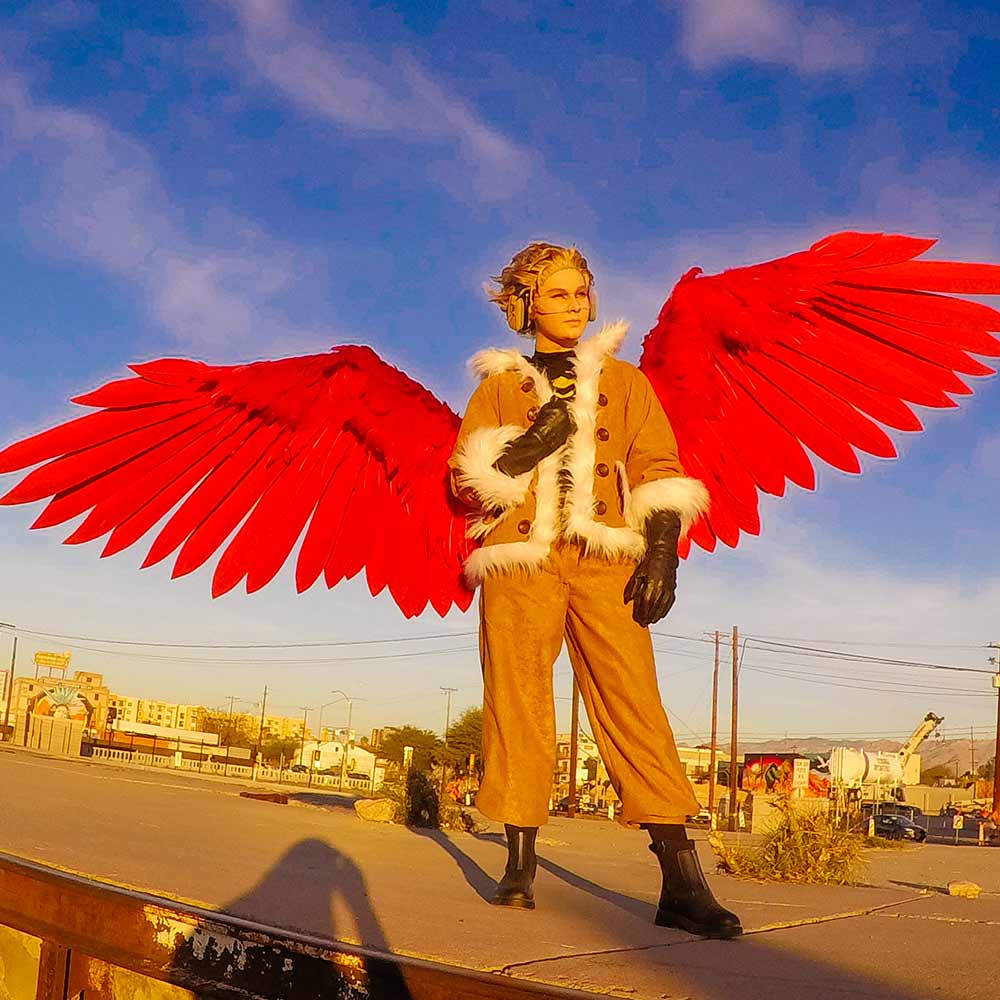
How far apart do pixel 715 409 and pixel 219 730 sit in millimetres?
125783

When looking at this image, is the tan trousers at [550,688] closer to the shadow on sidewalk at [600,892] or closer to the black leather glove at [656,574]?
the black leather glove at [656,574]

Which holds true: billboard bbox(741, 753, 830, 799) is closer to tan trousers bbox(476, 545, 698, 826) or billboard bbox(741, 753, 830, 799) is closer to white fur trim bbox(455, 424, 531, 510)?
tan trousers bbox(476, 545, 698, 826)

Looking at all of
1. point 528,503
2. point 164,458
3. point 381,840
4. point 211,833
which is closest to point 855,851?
point 381,840

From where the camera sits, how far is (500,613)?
2941mm

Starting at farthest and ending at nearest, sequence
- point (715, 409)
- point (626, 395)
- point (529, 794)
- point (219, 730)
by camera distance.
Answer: point (219, 730), point (715, 409), point (626, 395), point (529, 794)

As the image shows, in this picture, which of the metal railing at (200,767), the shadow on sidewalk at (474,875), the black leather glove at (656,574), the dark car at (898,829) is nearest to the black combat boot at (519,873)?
the shadow on sidewalk at (474,875)

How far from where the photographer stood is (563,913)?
255 cm

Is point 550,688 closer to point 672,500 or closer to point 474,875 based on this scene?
point 672,500

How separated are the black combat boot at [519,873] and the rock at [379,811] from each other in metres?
6.08

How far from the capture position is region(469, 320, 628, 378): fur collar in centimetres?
309

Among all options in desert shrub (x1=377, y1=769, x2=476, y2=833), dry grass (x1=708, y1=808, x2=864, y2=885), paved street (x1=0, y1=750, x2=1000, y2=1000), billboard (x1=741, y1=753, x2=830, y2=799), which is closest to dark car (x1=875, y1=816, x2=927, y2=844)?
billboard (x1=741, y1=753, x2=830, y2=799)

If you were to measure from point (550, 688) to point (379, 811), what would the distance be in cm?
639

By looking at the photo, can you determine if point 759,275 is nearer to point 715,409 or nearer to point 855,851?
point 715,409

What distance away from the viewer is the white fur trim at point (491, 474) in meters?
2.93
